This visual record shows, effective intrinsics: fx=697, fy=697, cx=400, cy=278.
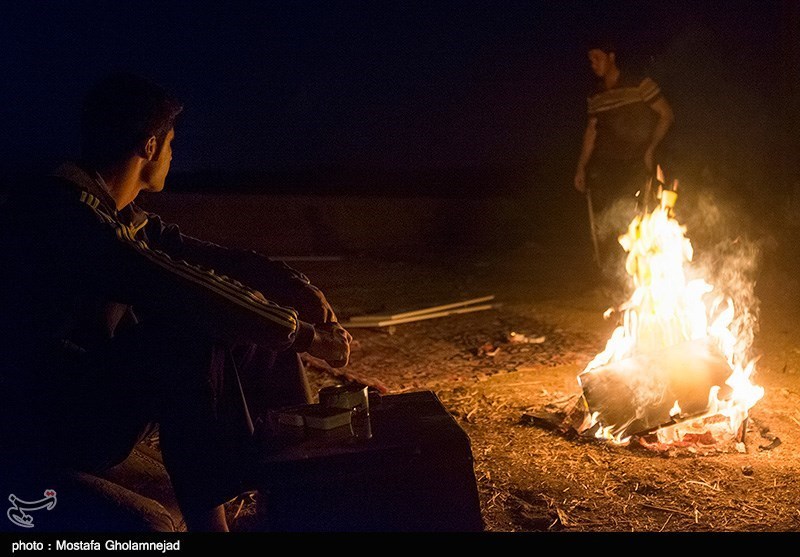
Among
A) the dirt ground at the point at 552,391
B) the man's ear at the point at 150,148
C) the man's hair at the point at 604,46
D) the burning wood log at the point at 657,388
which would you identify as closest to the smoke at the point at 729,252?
the dirt ground at the point at 552,391

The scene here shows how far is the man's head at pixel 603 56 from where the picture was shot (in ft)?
24.9

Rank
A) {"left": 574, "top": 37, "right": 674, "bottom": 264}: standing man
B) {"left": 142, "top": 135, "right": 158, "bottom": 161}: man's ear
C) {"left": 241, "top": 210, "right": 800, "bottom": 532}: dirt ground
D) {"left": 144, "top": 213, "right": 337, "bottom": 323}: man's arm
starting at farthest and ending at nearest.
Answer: {"left": 574, "top": 37, "right": 674, "bottom": 264}: standing man, {"left": 241, "top": 210, "right": 800, "bottom": 532}: dirt ground, {"left": 144, "top": 213, "right": 337, "bottom": 323}: man's arm, {"left": 142, "top": 135, "right": 158, "bottom": 161}: man's ear

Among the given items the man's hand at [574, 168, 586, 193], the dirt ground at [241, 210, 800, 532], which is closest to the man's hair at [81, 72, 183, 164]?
the dirt ground at [241, 210, 800, 532]

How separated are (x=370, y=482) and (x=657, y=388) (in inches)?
89.0

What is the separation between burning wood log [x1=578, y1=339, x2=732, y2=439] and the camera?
4.20m

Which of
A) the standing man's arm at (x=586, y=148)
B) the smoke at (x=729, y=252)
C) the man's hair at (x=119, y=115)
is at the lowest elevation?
the smoke at (x=729, y=252)

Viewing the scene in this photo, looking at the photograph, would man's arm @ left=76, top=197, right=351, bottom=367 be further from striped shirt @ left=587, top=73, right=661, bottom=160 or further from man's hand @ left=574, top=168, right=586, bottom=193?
man's hand @ left=574, top=168, right=586, bottom=193

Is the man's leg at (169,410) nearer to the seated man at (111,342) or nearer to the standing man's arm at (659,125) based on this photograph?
the seated man at (111,342)

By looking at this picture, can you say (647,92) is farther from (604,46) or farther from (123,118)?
(123,118)

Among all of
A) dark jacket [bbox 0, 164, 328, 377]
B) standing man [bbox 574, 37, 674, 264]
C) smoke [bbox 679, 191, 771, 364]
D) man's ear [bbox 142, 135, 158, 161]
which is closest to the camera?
dark jacket [bbox 0, 164, 328, 377]

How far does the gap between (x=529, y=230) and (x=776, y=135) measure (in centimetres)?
414

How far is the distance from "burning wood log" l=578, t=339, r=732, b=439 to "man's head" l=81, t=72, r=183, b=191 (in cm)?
291

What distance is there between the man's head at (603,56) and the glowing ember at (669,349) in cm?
266

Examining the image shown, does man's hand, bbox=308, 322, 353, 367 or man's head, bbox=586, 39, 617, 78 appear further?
man's head, bbox=586, 39, 617, 78
